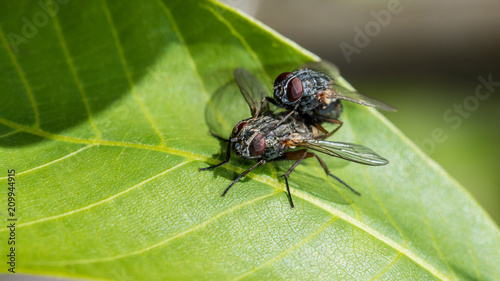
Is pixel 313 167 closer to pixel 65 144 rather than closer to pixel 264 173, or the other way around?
pixel 264 173

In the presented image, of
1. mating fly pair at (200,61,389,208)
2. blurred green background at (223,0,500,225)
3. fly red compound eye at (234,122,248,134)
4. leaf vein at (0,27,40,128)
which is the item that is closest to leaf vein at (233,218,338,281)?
mating fly pair at (200,61,389,208)

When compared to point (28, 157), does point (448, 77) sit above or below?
below

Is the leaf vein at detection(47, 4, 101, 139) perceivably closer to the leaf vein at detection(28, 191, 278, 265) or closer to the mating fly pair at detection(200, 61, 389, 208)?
the mating fly pair at detection(200, 61, 389, 208)

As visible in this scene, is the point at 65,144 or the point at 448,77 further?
the point at 448,77

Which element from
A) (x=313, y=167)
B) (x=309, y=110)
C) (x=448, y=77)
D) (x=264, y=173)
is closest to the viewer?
(x=264, y=173)

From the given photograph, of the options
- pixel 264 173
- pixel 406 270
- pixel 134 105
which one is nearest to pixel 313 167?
pixel 264 173

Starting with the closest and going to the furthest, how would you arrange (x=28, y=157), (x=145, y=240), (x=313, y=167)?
(x=145, y=240) < (x=28, y=157) < (x=313, y=167)

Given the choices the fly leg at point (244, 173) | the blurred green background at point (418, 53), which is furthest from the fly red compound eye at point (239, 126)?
the blurred green background at point (418, 53)

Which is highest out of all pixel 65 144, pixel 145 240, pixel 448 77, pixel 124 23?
pixel 124 23
